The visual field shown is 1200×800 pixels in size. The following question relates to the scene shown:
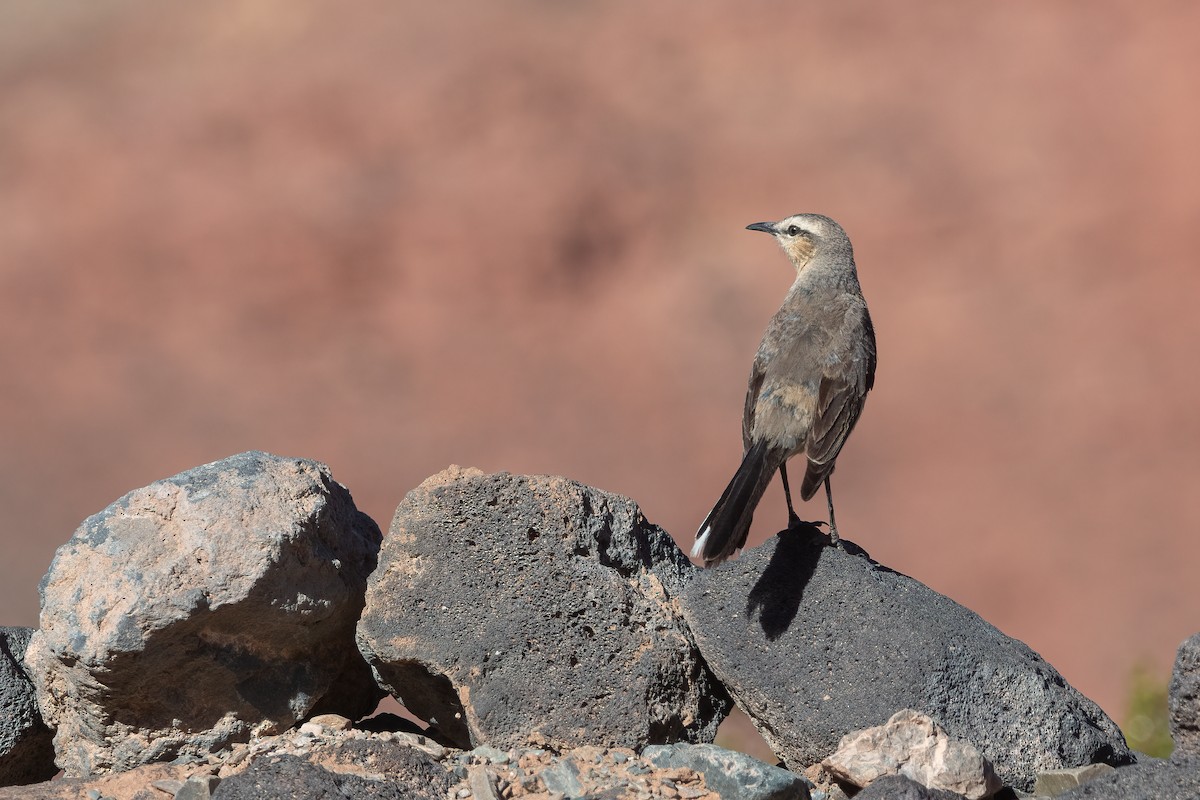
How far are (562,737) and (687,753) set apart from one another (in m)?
0.68

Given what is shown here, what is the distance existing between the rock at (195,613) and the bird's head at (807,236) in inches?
118

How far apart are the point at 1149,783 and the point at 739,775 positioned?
142cm

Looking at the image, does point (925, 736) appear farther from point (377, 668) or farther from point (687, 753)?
point (377, 668)

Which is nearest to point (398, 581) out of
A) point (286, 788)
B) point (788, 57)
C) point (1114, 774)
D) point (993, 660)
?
point (286, 788)

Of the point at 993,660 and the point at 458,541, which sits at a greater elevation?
the point at 458,541

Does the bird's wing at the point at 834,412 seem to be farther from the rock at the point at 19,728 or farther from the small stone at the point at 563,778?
the rock at the point at 19,728

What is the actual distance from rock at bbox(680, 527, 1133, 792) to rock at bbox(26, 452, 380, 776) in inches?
70.1

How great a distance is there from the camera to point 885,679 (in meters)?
5.39

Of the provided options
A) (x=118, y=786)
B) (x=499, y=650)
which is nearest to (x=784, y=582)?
(x=499, y=650)

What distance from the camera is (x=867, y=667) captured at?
5449mm

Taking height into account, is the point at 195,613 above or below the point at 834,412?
below

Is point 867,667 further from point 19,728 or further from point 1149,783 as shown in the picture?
point 19,728

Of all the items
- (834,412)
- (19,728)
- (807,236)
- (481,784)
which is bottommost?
(481,784)

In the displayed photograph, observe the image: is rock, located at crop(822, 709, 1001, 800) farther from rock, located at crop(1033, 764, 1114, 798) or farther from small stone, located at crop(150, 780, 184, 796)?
small stone, located at crop(150, 780, 184, 796)
